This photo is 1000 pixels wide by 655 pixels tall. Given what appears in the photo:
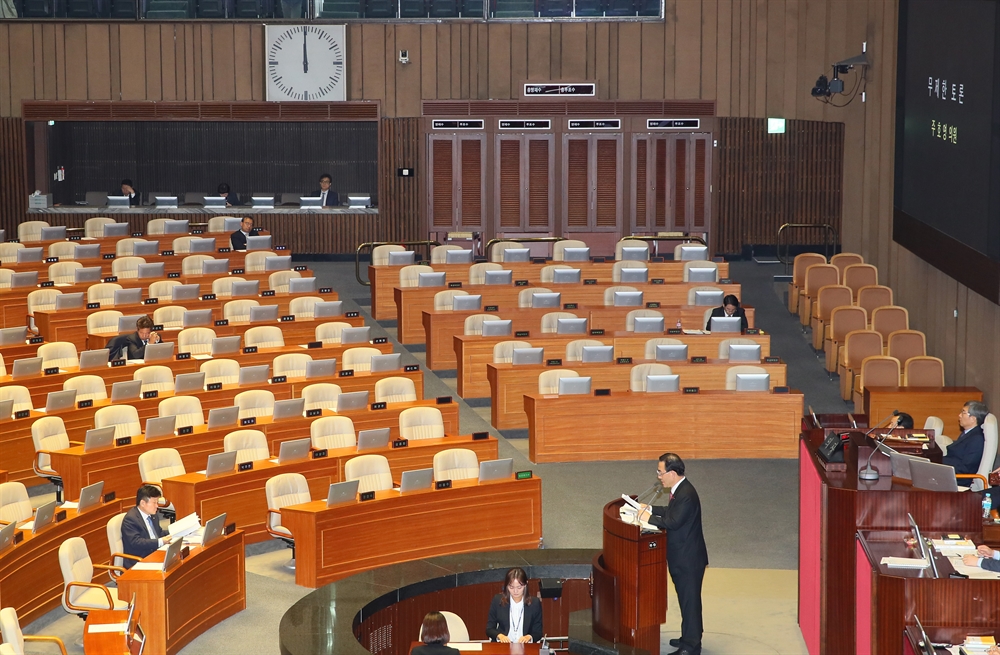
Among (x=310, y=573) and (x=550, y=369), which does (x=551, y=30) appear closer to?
(x=550, y=369)

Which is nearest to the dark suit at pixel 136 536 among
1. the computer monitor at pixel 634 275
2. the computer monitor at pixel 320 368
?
the computer monitor at pixel 320 368

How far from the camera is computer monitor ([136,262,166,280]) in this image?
55.3ft

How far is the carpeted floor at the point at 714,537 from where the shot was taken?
366 inches

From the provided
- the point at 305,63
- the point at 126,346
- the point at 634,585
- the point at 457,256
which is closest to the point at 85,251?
the point at 126,346

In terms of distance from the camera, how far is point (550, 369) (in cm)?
1350

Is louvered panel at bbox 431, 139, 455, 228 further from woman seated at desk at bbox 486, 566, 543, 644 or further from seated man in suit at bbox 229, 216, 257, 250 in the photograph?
woman seated at desk at bbox 486, 566, 543, 644

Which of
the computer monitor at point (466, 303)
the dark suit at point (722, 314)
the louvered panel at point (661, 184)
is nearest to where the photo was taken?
the dark suit at point (722, 314)

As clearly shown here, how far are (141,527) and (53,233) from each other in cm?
1053

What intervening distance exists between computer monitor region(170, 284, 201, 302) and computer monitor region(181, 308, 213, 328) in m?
0.98

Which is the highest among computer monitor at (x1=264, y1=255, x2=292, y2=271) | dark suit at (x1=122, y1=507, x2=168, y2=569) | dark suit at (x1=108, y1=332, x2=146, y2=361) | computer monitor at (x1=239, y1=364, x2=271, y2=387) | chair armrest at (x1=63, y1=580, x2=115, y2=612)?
computer monitor at (x1=264, y1=255, x2=292, y2=271)

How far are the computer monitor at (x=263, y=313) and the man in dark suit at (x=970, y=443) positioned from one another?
7.79 m

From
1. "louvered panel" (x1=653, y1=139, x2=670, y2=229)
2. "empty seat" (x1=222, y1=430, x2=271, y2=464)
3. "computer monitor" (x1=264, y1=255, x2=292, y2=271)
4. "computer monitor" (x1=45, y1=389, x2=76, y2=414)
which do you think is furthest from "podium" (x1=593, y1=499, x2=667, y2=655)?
"louvered panel" (x1=653, y1=139, x2=670, y2=229)

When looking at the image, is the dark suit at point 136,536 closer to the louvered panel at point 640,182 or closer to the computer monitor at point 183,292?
the computer monitor at point 183,292

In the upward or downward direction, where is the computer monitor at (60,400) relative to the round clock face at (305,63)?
downward
